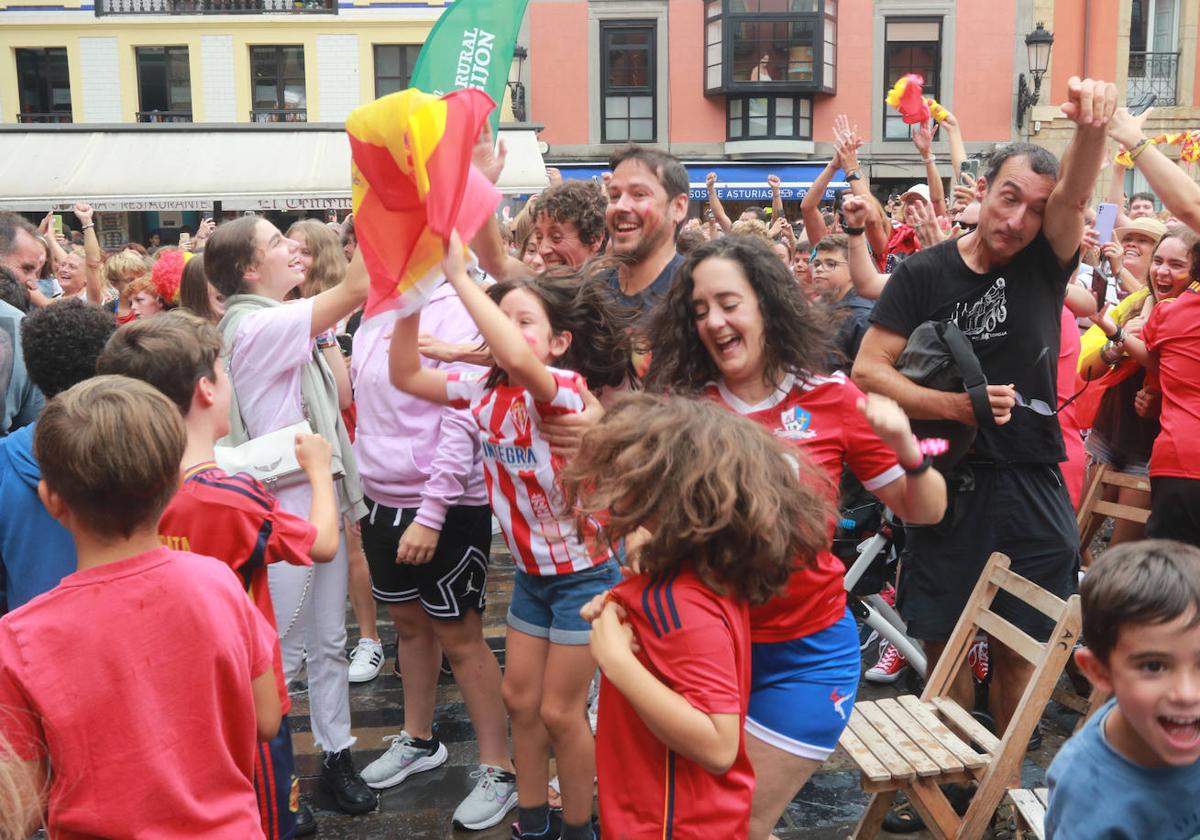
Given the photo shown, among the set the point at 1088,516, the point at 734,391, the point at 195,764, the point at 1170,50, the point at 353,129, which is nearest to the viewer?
the point at 195,764

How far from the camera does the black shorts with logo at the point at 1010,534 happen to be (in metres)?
3.42

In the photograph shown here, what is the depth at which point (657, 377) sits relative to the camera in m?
2.85

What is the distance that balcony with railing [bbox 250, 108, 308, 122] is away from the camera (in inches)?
995

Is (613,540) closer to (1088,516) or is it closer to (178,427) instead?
(178,427)

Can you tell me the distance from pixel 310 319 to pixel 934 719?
224 centimetres

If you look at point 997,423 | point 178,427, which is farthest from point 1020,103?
point 178,427

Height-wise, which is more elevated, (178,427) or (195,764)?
(178,427)

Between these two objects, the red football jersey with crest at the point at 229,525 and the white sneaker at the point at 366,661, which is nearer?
the red football jersey with crest at the point at 229,525

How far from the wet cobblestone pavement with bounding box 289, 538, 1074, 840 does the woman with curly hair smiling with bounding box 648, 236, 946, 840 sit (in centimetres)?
120

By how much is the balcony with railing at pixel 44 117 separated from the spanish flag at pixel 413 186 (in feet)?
85.8

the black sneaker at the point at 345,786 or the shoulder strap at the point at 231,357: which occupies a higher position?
the shoulder strap at the point at 231,357

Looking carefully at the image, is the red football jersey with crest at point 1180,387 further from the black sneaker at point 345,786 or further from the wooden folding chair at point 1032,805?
the black sneaker at point 345,786

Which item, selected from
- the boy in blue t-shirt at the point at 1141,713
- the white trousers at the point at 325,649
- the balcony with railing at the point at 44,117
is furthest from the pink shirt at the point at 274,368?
the balcony with railing at the point at 44,117

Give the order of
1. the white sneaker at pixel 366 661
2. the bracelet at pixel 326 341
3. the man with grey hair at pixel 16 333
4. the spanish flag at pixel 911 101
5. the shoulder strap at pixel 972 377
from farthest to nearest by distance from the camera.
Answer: the spanish flag at pixel 911 101, the white sneaker at pixel 366 661, the bracelet at pixel 326 341, the man with grey hair at pixel 16 333, the shoulder strap at pixel 972 377
